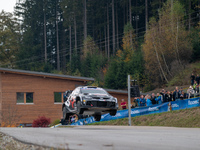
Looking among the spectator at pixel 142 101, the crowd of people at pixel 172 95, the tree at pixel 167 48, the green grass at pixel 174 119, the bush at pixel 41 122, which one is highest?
the tree at pixel 167 48

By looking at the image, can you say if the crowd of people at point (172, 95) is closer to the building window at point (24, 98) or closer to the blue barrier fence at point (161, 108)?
the blue barrier fence at point (161, 108)

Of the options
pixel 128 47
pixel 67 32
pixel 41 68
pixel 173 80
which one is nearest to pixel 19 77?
pixel 173 80

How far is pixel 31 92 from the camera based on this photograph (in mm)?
41938

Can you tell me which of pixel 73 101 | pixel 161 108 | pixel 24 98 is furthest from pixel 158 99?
pixel 24 98

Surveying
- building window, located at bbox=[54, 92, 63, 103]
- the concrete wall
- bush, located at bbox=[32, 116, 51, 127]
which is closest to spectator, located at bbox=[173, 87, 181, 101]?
bush, located at bbox=[32, 116, 51, 127]

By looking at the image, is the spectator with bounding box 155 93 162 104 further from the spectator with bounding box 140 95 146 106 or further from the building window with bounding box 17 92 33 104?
the building window with bounding box 17 92 33 104

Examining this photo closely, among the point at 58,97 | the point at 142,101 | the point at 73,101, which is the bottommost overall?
the point at 142,101

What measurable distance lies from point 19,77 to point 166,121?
20.3m

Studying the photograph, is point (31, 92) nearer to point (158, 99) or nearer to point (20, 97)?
point (20, 97)

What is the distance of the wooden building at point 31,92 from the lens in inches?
1614

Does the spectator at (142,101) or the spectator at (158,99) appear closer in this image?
the spectator at (158,99)

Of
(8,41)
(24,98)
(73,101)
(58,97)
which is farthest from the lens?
(8,41)

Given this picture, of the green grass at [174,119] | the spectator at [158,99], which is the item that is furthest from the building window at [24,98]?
the spectator at [158,99]

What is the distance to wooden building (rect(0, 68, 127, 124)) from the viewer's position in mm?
41000
